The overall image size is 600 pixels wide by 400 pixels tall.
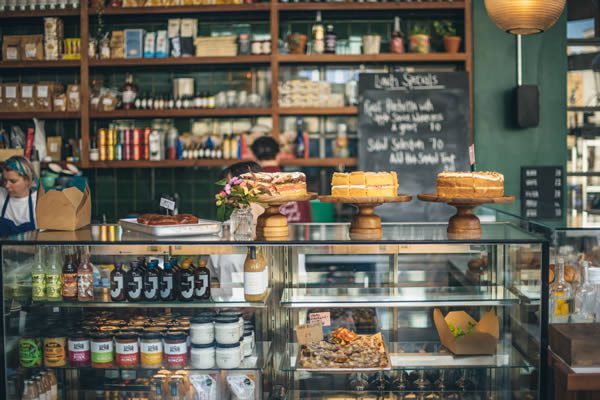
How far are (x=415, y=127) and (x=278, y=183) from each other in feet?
9.81

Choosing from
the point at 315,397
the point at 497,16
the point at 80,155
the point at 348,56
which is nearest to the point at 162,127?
the point at 80,155

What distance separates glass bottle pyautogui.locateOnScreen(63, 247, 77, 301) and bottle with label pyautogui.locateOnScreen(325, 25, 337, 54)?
3.35 meters

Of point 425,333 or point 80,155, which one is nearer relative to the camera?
point 425,333

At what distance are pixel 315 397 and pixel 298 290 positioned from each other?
17.3 inches

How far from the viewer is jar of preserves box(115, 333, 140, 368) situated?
115 inches

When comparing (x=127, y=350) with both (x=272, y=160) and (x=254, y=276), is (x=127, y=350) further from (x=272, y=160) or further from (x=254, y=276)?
(x=272, y=160)

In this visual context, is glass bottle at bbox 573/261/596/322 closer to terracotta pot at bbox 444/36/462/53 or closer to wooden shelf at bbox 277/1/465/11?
terracotta pot at bbox 444/36/462/53

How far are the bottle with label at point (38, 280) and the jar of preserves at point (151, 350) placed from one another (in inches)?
18.1

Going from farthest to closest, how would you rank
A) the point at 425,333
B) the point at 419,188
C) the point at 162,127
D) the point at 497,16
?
the point at 162,127
the point at 419,188
the point at 497,16
the point at 425,333

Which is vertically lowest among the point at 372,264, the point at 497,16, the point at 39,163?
the point at 372,264

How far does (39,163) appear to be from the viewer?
5.79m

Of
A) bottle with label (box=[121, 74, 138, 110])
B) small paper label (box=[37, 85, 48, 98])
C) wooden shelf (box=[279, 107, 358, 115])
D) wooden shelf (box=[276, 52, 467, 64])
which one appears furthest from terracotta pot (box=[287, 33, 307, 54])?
small paper label (box=[37, 85, 48, 98])

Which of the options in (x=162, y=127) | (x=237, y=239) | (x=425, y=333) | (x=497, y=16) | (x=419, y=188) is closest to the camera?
(x=237, y=239)

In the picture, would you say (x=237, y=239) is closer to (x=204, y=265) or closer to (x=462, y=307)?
(x=204, y=265)
